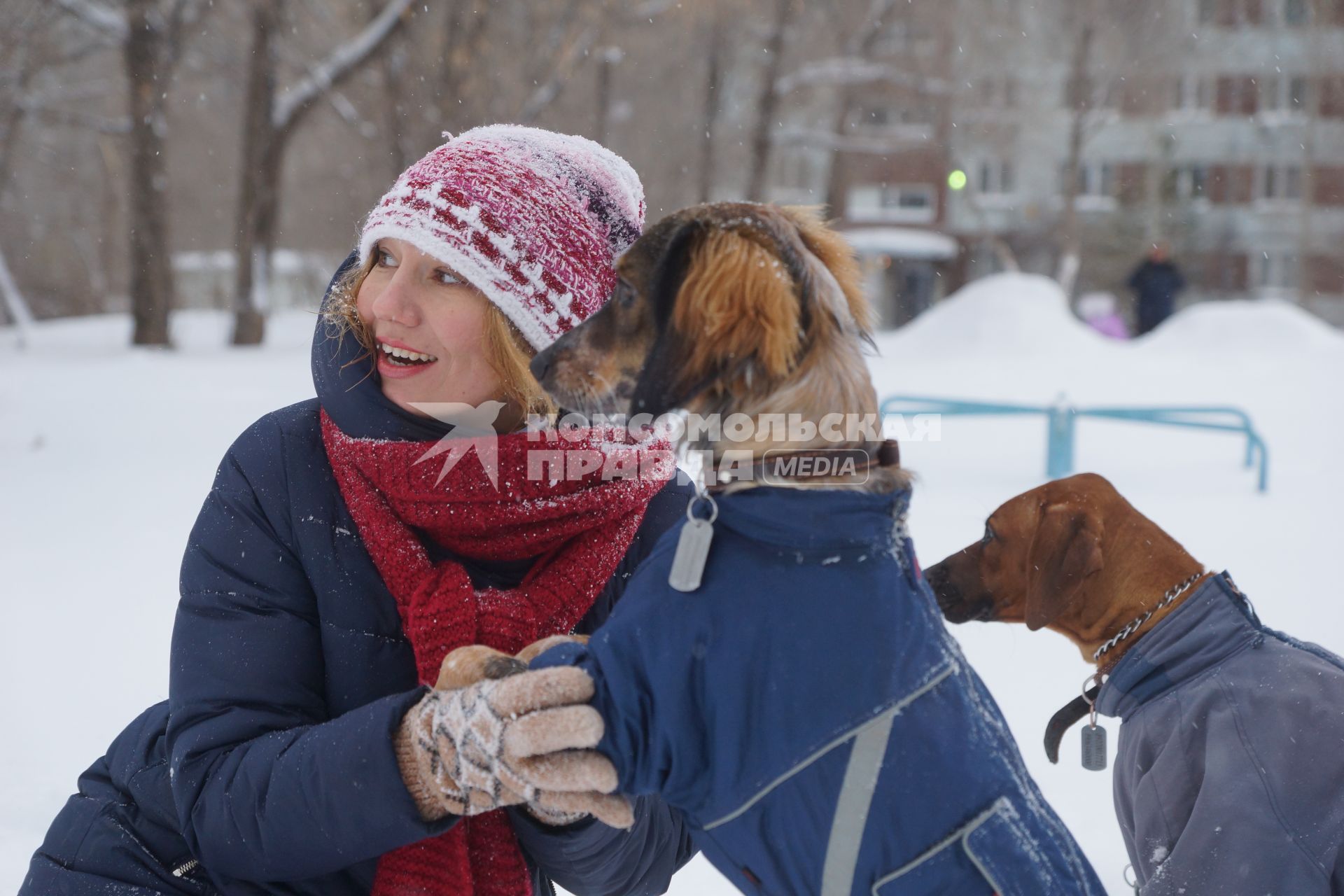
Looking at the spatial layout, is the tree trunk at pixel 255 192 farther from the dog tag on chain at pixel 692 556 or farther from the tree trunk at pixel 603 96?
the dog tag on chain at pixel 692 556

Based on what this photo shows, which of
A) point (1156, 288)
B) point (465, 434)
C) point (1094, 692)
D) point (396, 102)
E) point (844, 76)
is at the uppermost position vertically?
point (844, 76)

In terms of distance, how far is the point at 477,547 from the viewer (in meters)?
2.05

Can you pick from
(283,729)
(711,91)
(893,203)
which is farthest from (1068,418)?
(893,203)

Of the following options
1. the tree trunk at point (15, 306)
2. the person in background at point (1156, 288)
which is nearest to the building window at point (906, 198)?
the person in background at point (1156, 288)

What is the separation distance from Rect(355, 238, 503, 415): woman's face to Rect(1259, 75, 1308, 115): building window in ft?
127

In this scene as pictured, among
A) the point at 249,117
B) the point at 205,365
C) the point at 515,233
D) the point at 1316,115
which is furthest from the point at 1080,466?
the point at 1316,115

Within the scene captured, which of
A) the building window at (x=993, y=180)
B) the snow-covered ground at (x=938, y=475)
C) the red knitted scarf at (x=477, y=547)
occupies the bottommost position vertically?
the snow-covered ground at (x=938, y=475)

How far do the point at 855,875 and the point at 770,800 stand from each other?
0.53ft

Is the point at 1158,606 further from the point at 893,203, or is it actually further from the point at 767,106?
the point at 893,203

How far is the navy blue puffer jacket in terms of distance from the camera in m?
1.75

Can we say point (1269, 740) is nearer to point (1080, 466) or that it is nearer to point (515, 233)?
point (515, 233)

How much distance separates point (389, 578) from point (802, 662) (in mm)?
784

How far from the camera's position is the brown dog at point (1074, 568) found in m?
2.59

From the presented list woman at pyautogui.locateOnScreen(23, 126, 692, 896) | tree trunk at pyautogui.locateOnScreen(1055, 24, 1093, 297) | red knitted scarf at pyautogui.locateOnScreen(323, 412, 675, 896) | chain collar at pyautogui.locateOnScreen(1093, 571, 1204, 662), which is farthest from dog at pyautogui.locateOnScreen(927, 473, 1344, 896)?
tree trunk at pyautogui.locateOnScreen(1055, 24, 1093, 297)
